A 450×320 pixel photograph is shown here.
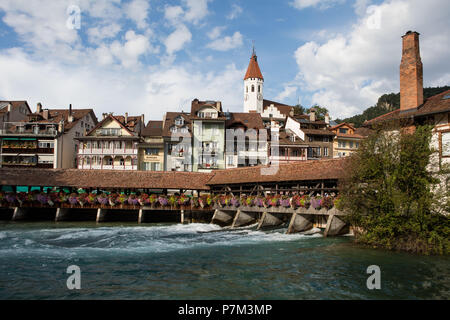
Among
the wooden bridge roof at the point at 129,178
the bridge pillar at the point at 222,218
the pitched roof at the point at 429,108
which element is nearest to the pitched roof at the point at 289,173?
the wooden bridge roof at the point at 129,178

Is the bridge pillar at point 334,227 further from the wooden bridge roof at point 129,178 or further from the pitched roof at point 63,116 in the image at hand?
the pitched roof at point 63,116

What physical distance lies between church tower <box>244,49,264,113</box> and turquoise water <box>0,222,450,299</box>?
5539cm

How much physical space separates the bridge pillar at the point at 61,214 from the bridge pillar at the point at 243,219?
13.1 m

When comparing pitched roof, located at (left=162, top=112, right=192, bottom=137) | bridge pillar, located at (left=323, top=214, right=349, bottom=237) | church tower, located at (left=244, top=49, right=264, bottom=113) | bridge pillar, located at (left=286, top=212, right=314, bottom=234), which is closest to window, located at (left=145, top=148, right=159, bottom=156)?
pitched roof, located at (left=162, top=112, right=192, bottom=137)

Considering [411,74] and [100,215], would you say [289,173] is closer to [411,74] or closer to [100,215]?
[411,74]

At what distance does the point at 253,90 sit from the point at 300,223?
5560cm

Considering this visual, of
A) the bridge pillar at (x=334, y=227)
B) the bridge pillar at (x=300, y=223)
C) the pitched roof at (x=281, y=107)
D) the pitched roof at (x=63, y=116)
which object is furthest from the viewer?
the pitched roof at (x=281, y=107)

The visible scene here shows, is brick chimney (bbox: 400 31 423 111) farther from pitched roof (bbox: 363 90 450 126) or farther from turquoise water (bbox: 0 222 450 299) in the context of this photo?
turquoise water (bbox: 0 222 450 299)

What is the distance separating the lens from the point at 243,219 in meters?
24.2

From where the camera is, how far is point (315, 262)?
501 inches

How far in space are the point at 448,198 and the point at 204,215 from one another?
1711 centimetres

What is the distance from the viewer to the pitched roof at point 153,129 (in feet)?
145
